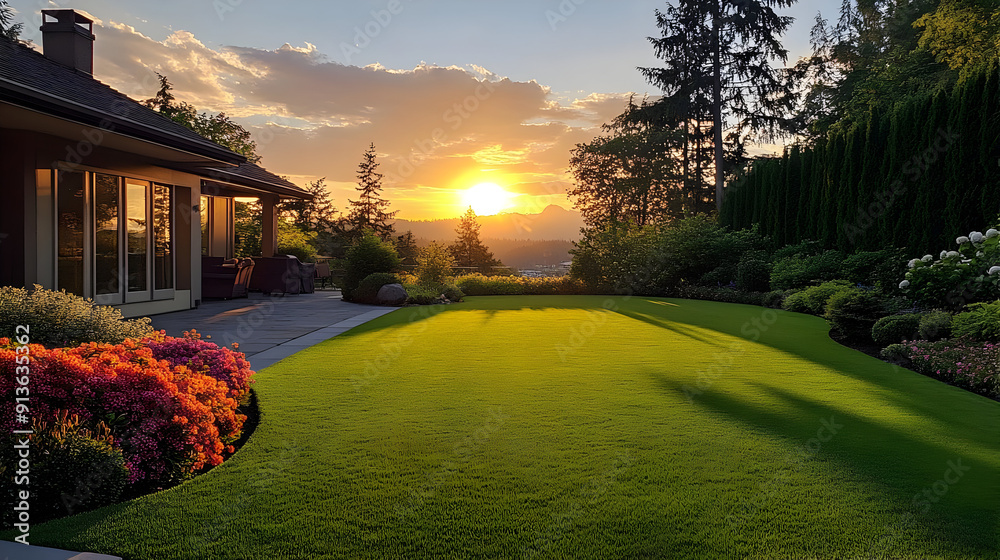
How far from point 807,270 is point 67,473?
42.8 feet

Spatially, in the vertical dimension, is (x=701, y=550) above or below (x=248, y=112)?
below

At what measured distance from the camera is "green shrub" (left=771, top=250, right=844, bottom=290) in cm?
1202

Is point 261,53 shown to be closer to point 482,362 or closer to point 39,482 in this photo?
point 482,362

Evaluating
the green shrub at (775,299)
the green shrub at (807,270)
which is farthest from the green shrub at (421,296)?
the green shrub at (807,270)

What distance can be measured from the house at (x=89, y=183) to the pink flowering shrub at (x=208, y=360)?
3496 millimetres

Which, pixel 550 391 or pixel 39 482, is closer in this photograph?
pixel 39 482

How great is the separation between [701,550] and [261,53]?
18.9 m

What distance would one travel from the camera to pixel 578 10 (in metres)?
12.5

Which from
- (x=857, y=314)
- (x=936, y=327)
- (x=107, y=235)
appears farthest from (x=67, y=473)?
(x=857, y=314)

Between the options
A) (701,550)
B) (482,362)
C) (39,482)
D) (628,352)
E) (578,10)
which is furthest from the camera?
(578,10)

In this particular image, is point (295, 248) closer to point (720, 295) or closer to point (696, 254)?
point (696, 254)

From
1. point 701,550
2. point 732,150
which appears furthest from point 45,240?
point 732,150

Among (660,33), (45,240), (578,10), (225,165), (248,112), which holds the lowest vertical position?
(45,240)

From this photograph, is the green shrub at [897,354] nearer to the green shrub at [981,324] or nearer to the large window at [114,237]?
the green shrub at [981,324]
